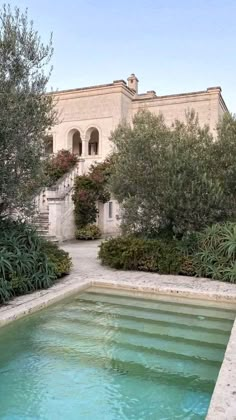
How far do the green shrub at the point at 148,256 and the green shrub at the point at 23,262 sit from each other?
173 cm

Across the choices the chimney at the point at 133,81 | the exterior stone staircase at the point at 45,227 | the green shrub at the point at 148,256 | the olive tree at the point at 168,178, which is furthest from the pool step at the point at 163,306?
the chimney at the point at 133,81

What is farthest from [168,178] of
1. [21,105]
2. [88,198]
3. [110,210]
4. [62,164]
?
[110,210]

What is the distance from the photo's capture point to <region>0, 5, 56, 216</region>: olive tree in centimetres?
724

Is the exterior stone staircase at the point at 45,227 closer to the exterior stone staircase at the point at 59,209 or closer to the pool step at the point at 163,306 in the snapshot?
the exterior stone staircase at the point at 59,209

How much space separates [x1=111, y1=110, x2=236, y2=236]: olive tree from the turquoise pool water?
299 centimetres

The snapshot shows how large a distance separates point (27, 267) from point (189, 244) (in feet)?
14.4

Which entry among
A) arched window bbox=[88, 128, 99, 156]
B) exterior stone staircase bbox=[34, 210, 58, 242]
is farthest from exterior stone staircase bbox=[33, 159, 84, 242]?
arched window bbox=[88, 128, 99, 156]

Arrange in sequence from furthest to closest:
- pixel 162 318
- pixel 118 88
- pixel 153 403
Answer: pixel 118 88
pixel 162 318
pixel 153 403

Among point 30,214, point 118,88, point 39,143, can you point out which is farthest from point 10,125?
point 118,88

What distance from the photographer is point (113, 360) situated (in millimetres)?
5078

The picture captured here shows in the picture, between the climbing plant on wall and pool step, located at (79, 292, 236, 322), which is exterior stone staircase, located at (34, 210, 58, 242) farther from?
pool step, located at (79, 292, 236, 322)

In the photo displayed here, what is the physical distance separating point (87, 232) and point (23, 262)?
32.1 feet

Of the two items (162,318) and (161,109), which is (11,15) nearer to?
(162,318)

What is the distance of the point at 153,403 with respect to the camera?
3998 mm
